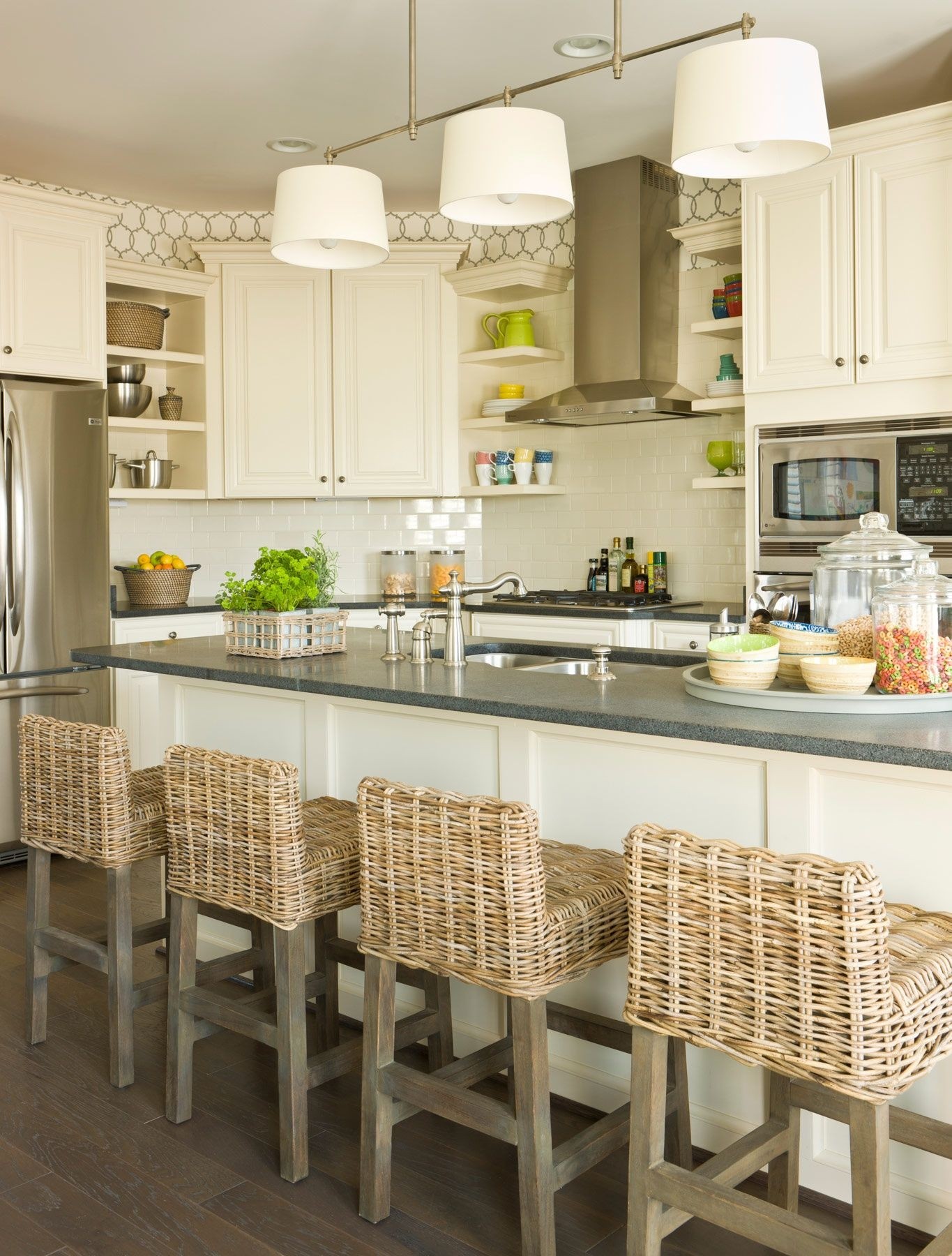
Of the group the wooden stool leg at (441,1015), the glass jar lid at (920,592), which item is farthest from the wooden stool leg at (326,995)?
the glass jar lid at (920,592)

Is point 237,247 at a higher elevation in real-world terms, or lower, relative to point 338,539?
higher

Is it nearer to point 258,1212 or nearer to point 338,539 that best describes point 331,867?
point 258,1212

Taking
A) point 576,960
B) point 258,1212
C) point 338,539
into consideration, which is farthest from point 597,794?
point 338,539

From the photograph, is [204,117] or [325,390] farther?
[325,390]

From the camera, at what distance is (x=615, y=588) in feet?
17.3

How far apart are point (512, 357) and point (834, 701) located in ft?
12.1

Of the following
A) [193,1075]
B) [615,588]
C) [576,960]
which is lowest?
[193,1075]

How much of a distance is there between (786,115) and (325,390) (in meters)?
3.67

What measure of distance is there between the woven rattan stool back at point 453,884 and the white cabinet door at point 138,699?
2982mm

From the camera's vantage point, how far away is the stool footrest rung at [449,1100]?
1.90 m

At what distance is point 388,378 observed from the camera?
5.47m

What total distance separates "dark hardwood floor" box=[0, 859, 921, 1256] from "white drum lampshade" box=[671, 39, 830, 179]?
6.46ft

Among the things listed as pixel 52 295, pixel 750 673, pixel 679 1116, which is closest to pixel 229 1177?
pixel 679 1116

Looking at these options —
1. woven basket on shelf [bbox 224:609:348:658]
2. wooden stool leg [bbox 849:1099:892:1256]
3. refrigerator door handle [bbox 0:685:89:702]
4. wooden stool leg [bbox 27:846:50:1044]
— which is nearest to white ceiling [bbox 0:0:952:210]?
woven basket on shelf [bbox 224:609:348:658]
